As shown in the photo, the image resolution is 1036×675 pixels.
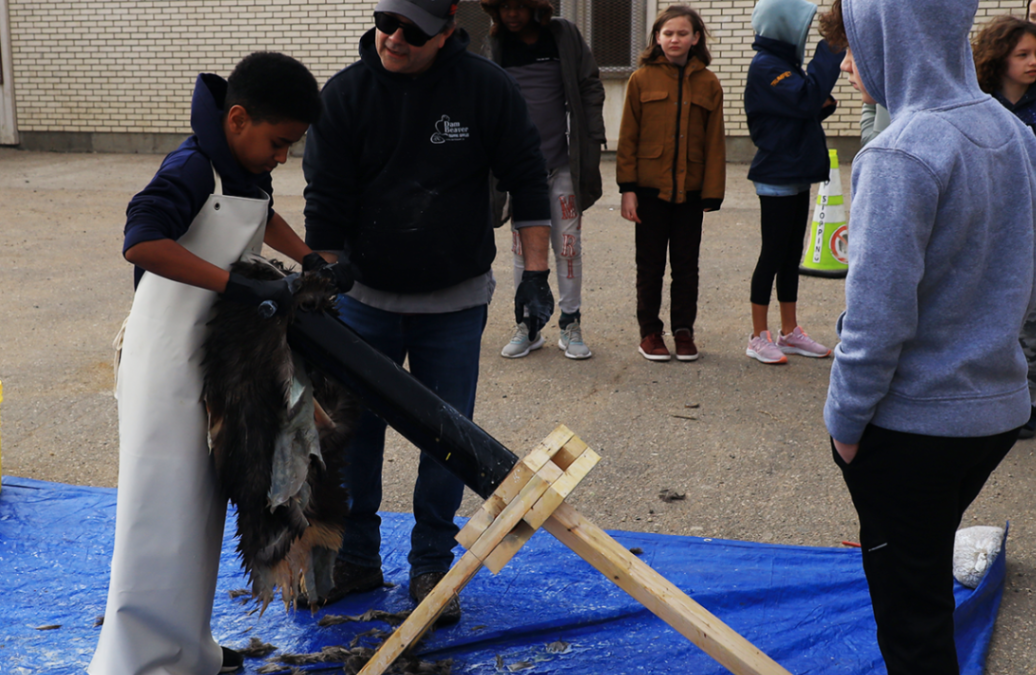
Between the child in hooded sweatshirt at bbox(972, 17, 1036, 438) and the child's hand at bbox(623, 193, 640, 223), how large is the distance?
69.7 inches

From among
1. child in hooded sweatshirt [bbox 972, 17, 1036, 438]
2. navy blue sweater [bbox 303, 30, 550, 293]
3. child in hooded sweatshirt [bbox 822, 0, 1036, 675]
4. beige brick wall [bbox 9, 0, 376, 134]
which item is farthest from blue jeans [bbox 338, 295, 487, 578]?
beige brick wall [bbox 9, 0, 376, 134]

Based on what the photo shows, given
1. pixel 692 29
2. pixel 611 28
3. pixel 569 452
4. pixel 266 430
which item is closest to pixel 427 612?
pixel 569 452

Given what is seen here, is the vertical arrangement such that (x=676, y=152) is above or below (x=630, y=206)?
above

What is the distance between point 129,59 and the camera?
1341cm

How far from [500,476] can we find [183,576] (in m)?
0.84

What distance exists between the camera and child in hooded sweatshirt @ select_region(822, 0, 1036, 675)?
6.04ft

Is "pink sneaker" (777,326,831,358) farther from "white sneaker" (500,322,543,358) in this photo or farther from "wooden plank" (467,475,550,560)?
"wooden plank" (467,475,550,560)

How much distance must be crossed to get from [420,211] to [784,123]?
113 inches

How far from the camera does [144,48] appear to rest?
13289 millimetres

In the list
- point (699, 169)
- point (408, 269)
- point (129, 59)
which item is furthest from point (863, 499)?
point (129, 59)

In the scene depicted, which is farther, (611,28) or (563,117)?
(611,28)

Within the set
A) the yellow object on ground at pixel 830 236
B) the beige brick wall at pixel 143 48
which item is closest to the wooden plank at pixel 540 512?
the yellow object on ground at pixel 830 236

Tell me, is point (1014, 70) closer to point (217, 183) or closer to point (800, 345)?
point (800, 345)

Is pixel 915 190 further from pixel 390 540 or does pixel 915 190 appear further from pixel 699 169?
pixel 699 169
